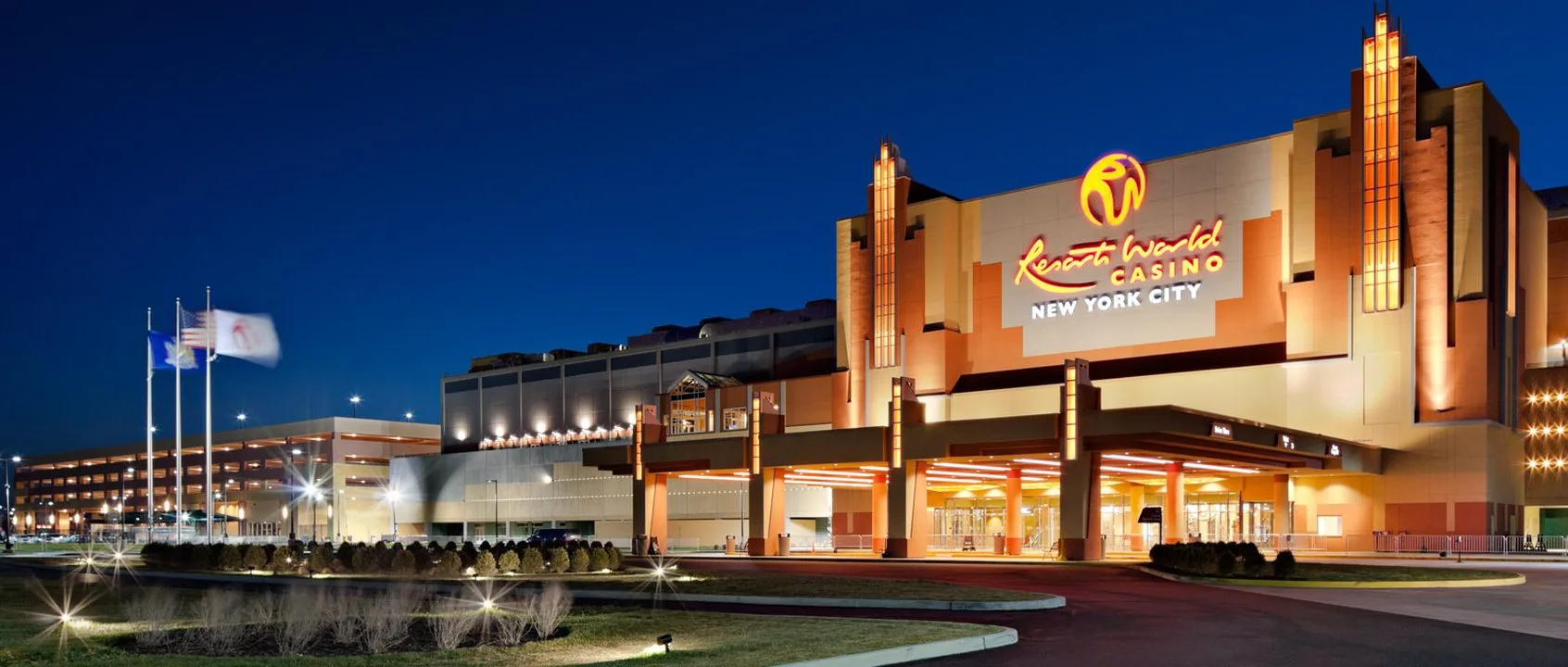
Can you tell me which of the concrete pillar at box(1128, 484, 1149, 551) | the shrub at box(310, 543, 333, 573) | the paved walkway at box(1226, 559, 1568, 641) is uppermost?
the paved walkway at box(1226, 559, 1568, 641)

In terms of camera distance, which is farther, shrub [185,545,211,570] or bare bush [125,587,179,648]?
shrub [185,545,211,570]

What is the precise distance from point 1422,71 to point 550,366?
71.0 meters

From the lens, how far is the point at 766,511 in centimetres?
6241

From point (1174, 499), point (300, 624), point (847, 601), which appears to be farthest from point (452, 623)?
point (1174, 499)

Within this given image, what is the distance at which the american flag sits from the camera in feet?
179

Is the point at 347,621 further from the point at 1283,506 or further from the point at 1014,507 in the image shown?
the point at 1283,506

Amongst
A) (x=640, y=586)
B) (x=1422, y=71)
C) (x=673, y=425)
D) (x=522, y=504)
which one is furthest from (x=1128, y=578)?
(x=522, y=504)

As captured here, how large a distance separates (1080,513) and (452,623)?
35.3 meters

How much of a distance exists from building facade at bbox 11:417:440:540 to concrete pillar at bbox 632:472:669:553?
55227mm

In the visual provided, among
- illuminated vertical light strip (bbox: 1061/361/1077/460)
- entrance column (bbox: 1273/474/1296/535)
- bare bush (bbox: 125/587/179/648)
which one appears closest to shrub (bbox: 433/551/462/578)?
bare bush (bbox: 125/587/179/648)

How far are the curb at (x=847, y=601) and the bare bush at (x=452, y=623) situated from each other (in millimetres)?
5251

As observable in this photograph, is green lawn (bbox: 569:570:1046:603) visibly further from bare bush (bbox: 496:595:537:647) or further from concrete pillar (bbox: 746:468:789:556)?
concrete pillar (bbox: 746:468:789:556)

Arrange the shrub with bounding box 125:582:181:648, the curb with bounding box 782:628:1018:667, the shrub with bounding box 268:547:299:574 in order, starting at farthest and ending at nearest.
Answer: the shrub with bounding box 268:547:299:574 < the shrub with bounding box 125:582:181:648 < the curb with bounding box 782:628:1018:667

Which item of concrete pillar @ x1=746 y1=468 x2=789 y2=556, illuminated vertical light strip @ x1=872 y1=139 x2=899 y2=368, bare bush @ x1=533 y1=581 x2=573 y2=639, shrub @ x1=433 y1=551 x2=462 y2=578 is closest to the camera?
bare bush @ x1=533 y1=581 x2=573 y2=639
